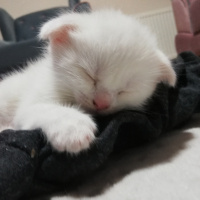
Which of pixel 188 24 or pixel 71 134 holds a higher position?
pixel 71 134

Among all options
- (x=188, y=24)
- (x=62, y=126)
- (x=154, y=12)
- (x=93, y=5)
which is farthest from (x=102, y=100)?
(x=154, y=12)

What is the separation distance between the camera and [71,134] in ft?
1.94

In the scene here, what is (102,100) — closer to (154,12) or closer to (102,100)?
(102,100)

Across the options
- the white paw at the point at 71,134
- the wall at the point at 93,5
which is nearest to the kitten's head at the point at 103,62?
the white paw at the point at 71,134

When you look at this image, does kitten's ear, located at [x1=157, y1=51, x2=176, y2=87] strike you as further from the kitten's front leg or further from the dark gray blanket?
the kitten's front leg

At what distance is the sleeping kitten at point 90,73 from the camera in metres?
0.72

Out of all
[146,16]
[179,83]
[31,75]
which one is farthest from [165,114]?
[146,16]

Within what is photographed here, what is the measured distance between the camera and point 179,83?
99 centimetres

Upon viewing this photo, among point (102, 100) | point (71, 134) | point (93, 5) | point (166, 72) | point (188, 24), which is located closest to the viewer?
point (71, 134)

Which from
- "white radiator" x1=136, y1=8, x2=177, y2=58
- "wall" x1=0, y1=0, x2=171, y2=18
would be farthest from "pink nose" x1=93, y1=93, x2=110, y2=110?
"white radiator" x1=136, y1=8, x2=177, y2=58

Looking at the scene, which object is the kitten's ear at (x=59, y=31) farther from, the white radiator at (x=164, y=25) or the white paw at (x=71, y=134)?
the white radiator at (x=164, y=25)

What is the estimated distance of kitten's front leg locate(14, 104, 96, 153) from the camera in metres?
0.58

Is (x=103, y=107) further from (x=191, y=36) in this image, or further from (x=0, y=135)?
(x=191, y=36)

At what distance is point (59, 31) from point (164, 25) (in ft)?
10.6
